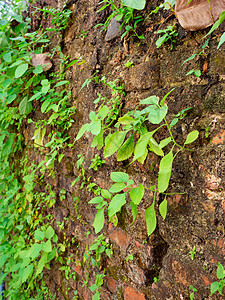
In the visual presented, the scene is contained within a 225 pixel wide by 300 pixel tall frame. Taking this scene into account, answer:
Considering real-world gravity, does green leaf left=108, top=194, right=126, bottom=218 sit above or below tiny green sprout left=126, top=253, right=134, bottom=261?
above

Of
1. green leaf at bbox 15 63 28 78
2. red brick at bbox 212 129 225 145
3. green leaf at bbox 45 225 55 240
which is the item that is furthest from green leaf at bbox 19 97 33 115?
red brick at bbox 212 129 225 145

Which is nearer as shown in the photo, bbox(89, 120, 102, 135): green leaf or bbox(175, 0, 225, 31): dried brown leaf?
bbox(175, 0, 225, 31): dried brown leaf

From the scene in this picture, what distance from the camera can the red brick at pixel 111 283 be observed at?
1.15 metres

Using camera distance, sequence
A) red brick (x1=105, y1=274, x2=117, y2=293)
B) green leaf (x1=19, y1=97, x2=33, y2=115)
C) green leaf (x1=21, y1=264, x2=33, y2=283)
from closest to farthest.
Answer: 1. red brick (x1=105, y1=274, x2=117, y2=293)
2. green leaf (x1=21, y1=264, x2=33, y2=283)
3. green leaf (x1=19, y1=97, x2=33, y2=115)

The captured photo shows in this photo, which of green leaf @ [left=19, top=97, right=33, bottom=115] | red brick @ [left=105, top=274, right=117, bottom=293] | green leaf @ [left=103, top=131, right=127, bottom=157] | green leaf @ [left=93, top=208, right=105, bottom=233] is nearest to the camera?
green leaf @ [left=103, top=131, right=127, bottom=157]

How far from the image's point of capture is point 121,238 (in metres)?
1.11

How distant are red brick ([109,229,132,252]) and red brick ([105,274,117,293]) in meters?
0.18

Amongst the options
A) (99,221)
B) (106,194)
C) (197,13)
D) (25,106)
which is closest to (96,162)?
(106,194)

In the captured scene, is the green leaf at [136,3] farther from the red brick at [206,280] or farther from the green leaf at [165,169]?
the red brick at [206,280]

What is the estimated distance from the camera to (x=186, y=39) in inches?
32.9

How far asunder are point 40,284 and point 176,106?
5.29 ft

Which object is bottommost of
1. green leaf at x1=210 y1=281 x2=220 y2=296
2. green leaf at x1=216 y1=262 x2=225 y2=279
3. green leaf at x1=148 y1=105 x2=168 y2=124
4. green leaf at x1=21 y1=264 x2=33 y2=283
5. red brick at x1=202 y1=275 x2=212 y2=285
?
green leaf at x1=21 y1=264 x2=33 y2=283

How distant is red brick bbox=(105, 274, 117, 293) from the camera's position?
115 cm

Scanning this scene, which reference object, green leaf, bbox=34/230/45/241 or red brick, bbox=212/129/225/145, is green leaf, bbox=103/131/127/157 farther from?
green leaf, bbox=34/230/45/241
